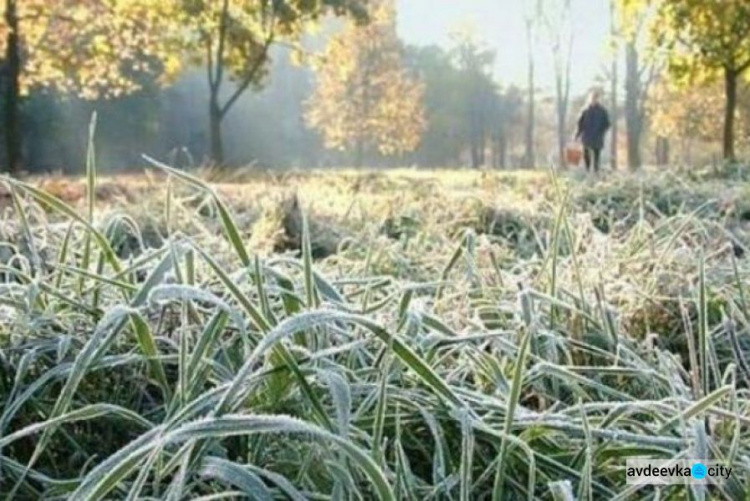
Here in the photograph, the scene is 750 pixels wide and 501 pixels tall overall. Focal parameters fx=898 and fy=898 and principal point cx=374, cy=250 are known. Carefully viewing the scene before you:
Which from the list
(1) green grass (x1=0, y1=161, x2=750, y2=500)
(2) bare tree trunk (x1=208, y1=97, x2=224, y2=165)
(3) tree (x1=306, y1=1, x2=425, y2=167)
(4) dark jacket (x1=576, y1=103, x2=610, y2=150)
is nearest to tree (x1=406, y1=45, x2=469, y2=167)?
(3) tree (x1=306, y1=1, x2=425, y2=167)

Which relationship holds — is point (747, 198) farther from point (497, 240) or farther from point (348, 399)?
point (348, 399)

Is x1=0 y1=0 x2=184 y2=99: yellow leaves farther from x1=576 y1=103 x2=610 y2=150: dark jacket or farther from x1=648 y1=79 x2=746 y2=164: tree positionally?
x1=648 y1=79 x2=746 y2=164: tree

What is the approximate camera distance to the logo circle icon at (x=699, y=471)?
0.60m

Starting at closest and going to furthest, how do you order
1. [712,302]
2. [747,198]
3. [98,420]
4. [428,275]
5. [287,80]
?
[98,420], [712,302], [428,275], [747,198], [287,80]

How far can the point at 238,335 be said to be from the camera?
32.3 inches

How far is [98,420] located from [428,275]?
97 centimetres

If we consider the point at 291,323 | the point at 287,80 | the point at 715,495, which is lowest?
the point at 715,495

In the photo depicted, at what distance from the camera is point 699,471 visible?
1.98 ft

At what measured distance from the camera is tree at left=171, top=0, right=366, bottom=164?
17594mm

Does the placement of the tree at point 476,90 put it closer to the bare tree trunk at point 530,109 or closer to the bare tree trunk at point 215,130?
the bare tree trunk at point 530,109

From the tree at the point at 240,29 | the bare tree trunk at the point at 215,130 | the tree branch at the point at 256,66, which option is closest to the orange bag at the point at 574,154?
the tree at the point at 240,29

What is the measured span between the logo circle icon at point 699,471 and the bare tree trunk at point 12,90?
12156 millimetres

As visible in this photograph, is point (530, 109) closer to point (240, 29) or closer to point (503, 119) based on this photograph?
point (503, 119)

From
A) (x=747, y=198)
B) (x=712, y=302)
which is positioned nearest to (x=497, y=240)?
(x=712, y=302)
